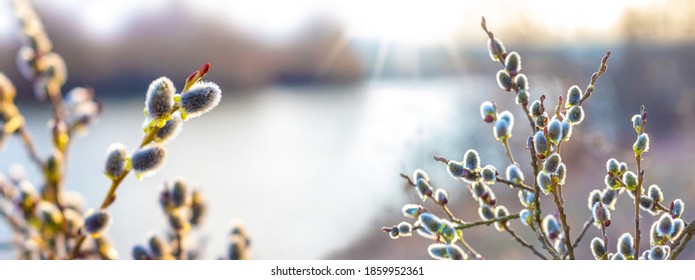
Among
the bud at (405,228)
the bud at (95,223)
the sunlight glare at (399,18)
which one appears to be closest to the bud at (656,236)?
the bud at (405,228)

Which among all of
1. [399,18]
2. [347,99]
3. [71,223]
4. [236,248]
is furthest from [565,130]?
[347,99]

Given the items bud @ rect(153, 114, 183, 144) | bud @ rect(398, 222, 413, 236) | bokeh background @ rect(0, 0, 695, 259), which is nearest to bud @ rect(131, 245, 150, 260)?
bud @ rect(153, 114, 183, 144)

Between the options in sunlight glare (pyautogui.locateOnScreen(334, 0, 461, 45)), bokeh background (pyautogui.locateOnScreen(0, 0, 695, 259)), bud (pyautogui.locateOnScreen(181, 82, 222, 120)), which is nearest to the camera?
bud (pyautogui.locateOnScreen(181, 82, 222, 120))

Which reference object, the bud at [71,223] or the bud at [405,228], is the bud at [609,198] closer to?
the bud at [405,228]

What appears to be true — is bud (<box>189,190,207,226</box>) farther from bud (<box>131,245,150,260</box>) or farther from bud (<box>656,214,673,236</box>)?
bud (<box>656,214,673,236</box>)

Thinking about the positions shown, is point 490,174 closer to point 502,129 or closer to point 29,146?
point 502,129
